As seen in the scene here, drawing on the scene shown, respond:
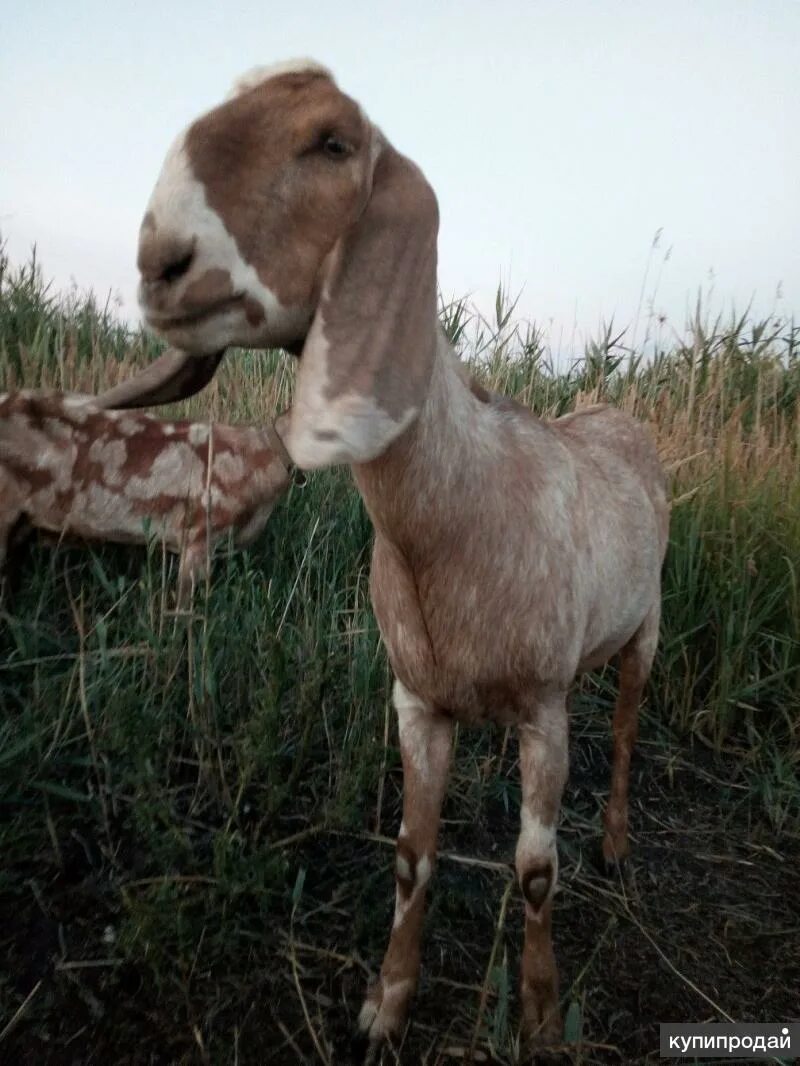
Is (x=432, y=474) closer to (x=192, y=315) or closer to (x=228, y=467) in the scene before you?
(x=192, y=315)

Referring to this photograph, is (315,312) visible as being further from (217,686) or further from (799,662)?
(799,662)

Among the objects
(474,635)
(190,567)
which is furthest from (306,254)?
(190,567)

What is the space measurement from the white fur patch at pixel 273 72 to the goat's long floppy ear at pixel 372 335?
0.19 metres

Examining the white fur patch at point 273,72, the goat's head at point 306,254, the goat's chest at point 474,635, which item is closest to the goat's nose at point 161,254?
the goat's head at point 306,254

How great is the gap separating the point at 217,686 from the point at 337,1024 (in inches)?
40.3

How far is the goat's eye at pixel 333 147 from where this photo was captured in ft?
4.08

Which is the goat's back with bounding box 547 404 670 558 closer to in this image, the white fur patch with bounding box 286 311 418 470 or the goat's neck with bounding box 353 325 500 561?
the goat's neck with bounding box 353 325 500 561

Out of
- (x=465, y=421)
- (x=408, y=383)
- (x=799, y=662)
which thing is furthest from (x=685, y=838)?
(x=408, y=383)

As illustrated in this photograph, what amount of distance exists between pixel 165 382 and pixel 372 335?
0.48 meters

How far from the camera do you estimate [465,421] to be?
5.46 ft

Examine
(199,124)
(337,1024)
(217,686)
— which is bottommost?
(337,1024)

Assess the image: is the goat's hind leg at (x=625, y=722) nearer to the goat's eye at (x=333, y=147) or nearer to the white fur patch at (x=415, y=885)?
the white fur patch at (x=415, y=885)

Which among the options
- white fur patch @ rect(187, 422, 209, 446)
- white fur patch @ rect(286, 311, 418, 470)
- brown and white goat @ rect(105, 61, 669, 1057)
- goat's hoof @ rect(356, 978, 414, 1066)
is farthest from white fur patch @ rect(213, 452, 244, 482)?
white fur patch @ rect(286, 311, 418, 470)

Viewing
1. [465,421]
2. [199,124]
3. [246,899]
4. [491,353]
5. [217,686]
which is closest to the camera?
[199,124]
